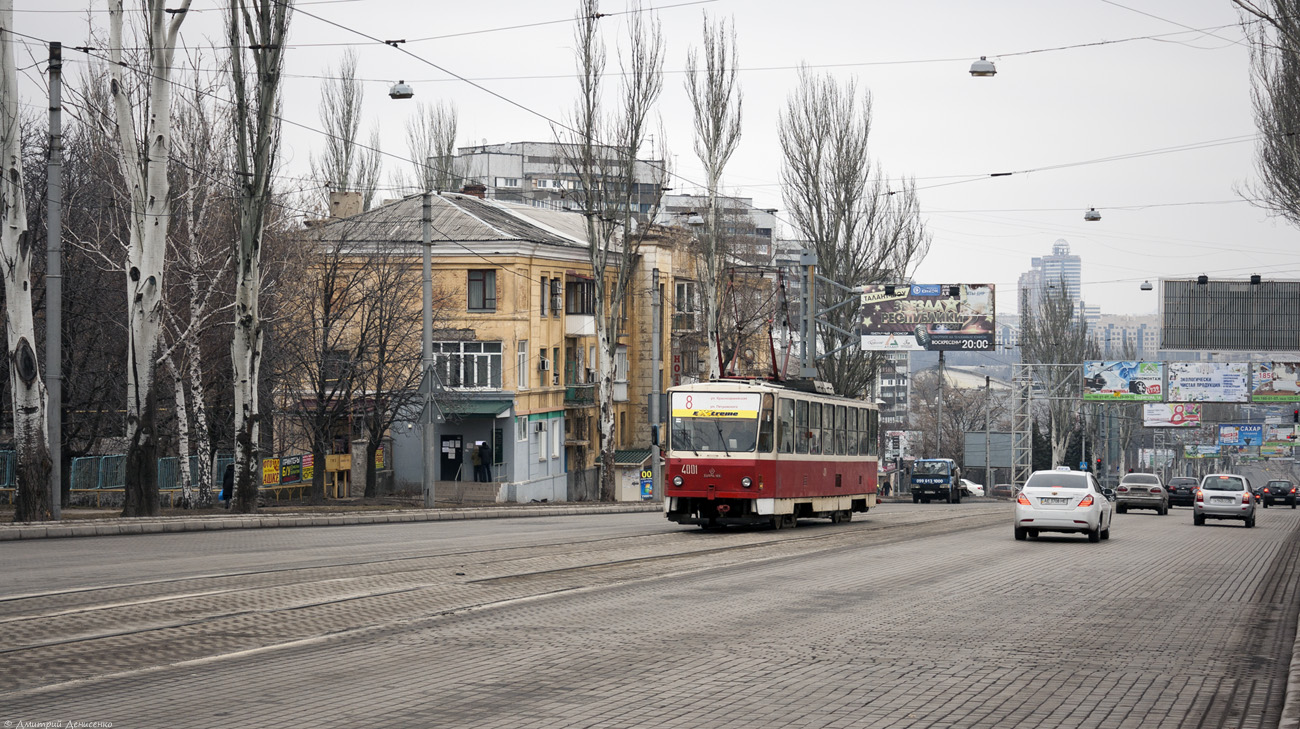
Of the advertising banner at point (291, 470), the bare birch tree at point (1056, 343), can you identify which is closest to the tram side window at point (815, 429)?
the advertising banner at point (291, 470)

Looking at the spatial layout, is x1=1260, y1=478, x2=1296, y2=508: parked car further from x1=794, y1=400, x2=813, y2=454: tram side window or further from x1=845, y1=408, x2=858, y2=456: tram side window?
x1=794, y1=400, x2=813, y2=454: tram side window

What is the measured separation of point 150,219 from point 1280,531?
2813 centimetres

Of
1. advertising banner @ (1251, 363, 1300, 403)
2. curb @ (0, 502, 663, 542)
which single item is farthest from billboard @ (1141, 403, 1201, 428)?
curb @ (0, 502, 663, 542)

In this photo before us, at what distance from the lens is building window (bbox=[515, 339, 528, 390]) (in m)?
57.7

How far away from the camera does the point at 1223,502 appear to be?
37281 mm

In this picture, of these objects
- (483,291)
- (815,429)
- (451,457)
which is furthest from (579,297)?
(815,429)

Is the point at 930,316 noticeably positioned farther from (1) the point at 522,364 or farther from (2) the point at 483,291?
(2) the point at 483,291

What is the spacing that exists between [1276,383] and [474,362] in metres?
42.7

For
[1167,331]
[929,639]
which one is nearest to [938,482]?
[1167,331]

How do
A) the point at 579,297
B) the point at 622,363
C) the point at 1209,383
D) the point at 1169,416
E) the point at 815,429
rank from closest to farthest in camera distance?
the point at 815,429 → the point at 579,297 → the point at 622,363 → the point at 1209,383 → the point at 1169,416

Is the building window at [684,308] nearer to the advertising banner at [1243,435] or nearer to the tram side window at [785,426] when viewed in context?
the tram side window at [785,426]

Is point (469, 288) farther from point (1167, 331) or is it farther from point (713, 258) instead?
point (1167, 331)

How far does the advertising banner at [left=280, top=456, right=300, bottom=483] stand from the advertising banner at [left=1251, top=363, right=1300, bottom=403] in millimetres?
50740

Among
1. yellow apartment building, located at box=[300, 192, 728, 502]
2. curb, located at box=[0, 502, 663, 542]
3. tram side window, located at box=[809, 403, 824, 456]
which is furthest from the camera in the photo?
yellow apartment building, located at box=[300, 192, 728, 502]
